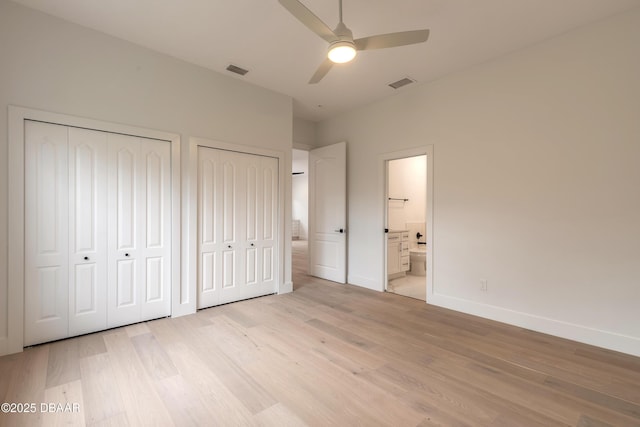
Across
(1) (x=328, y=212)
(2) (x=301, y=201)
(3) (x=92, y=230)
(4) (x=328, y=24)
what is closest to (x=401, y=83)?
(4) (x=328, y=24)

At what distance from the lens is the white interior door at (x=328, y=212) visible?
16.6 ft

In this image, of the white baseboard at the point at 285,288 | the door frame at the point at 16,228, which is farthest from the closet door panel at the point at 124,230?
the white baseboard at the point at 285,288

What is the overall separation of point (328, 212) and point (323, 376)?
3.36 m

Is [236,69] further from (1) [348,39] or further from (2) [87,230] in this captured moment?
(2) [87,230]

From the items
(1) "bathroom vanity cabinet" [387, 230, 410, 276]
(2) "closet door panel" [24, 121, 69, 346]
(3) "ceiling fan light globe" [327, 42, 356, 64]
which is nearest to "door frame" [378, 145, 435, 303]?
(1) "bathroom vanity cabinet" [387, 230, 410, 276]

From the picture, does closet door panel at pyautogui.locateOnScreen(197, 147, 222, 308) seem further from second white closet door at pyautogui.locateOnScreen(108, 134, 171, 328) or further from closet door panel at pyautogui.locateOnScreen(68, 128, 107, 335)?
closet door panel at pyautogui.locateOnScreen(68, 128, 107, 335)

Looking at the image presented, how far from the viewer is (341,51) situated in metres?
2.09

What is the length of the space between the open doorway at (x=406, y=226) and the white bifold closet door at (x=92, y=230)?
10.9ft

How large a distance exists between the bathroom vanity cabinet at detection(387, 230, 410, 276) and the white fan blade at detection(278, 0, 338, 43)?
144 inches

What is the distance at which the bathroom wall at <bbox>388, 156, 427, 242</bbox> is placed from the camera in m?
5.73

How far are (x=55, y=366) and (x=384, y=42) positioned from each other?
368 centimetres

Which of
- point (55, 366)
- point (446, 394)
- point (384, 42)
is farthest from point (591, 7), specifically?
point (55, 366)

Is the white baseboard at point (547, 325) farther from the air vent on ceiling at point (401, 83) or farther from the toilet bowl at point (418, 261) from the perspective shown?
the air vent on ceiling at point (401, 83)

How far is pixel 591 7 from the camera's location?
255cm
